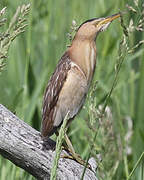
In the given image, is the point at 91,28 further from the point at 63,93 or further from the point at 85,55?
the point at 63,93

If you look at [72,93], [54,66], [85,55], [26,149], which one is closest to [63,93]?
[72,93]

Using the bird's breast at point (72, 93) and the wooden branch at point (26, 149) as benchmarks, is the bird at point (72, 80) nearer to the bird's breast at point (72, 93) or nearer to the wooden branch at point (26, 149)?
the bird's breast at point (72, 93)

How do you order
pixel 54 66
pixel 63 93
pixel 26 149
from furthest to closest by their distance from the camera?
pixel 54 66 → pixel 63 93 → pixel 26 149

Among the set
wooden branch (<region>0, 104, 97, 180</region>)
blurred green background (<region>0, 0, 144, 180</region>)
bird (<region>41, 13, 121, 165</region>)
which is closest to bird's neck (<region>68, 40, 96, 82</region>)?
bird (<region>41, 13, 121, 165</region>)

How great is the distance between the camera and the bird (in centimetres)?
154

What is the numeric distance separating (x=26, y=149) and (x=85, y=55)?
42 cm

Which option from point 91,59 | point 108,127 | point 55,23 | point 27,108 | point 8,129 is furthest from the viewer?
point 55,23

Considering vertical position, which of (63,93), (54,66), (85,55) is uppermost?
(85,55)

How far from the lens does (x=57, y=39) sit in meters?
2.64

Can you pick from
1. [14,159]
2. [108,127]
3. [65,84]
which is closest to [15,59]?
[65,84]

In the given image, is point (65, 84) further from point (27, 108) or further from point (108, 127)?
point (108, 127)

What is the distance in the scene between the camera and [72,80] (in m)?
1.56

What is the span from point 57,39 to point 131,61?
0.40 meters

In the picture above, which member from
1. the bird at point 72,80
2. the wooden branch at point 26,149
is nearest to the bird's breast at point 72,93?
the bird at point 72,80
